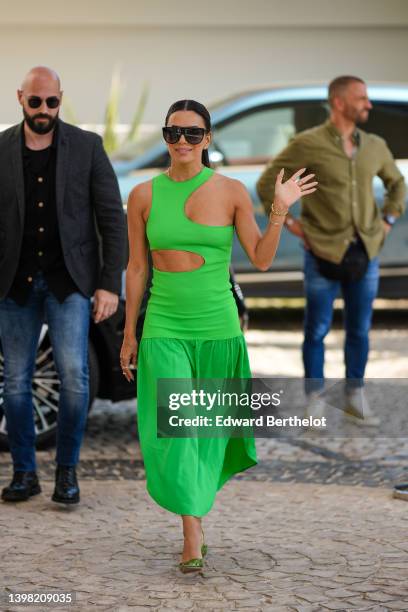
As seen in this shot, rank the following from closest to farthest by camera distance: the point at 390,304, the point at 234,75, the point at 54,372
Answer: the point at 54,372 → the point at 390,304 → the point at 234,75

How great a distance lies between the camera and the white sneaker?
27.2 feet

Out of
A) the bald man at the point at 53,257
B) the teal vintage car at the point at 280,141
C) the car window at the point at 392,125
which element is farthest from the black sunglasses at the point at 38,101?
the car window at the point at 392,125

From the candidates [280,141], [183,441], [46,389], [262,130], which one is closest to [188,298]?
[183,441]

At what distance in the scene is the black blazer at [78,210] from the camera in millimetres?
6320

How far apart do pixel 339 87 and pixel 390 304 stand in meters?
5.96

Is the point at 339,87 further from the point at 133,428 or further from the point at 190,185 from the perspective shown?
the point at 190,185

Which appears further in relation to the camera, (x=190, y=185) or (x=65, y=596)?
(x=190, y=185)

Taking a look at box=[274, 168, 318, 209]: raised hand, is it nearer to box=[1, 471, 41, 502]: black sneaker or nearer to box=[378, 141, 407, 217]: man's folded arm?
box=[1, 471, 41, 502]: black sneaker

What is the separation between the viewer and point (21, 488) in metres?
6.44

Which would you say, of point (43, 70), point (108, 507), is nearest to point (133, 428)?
point (108, 507)

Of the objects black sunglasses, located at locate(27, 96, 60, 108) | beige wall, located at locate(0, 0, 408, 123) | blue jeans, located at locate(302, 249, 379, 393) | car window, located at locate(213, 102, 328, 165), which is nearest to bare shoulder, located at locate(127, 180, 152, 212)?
black sunglasses, located at locate(27, 96, 60, 108)

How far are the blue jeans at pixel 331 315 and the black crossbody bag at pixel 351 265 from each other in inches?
2.7

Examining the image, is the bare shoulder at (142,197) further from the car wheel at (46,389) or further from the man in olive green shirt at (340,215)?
the man in olive green shirt at (340,215)

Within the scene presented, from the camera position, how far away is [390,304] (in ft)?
45.1
